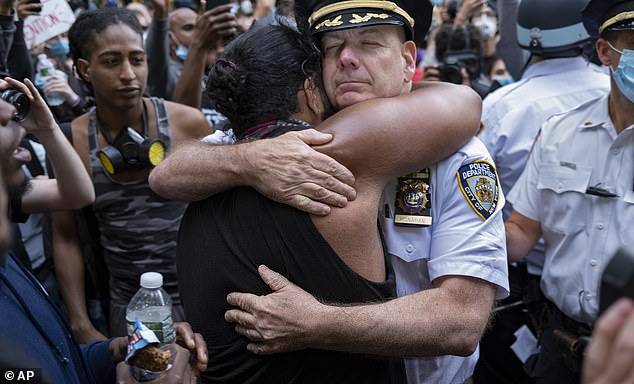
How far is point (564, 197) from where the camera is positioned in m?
2.70

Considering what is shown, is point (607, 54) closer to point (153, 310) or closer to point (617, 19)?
point (617, 19)

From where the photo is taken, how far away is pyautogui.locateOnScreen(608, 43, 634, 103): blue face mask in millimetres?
2471

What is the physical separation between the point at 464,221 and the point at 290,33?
704 mm

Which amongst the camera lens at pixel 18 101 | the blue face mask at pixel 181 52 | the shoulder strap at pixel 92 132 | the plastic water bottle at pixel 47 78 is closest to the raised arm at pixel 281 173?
the camera lens at pixel 18 101

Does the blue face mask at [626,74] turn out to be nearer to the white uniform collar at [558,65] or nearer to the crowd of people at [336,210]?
the crowd of people at [336,210]

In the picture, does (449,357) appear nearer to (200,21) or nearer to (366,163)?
(366,163)

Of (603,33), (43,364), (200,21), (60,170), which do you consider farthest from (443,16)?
(43,364)

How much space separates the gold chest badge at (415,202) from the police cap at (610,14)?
114 cm

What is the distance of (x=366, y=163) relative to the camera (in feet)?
5.69

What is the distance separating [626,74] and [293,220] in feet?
4.92

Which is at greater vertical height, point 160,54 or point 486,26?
point 160,54

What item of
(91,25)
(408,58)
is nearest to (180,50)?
(91,25)

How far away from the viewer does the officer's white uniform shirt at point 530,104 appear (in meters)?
3.66

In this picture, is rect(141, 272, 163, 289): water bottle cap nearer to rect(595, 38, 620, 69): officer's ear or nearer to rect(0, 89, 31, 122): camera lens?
rect(0, 89, 31, 122): camera lens
